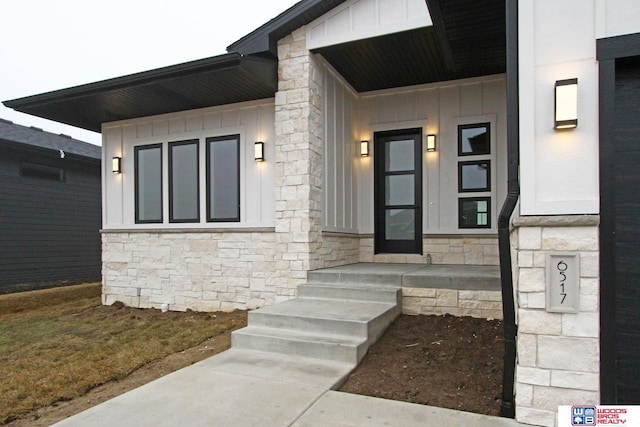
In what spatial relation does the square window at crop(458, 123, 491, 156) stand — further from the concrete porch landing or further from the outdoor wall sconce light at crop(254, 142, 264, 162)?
the outdoor wall sconce light at crop(254, 142, 264, 162)

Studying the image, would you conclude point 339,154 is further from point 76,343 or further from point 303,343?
point 76,343

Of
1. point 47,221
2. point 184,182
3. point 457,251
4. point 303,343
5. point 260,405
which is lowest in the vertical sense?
point 260,405

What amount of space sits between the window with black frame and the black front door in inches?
24.8

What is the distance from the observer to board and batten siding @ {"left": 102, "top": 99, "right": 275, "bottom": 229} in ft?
20.0

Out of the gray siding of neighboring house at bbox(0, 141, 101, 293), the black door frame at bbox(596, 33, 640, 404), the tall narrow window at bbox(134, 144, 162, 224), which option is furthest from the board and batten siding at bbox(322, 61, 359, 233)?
the gray siding of neighboring house at bbox(0, 141, 101, 293)

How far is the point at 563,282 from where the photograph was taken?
2455 millimetres

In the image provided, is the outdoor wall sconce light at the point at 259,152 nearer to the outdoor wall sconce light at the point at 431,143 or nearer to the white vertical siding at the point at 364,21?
the white vertical siding at the point at 364,21

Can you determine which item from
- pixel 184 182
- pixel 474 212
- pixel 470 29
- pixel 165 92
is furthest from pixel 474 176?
pixel 165 92

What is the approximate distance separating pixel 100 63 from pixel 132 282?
49.9 meters

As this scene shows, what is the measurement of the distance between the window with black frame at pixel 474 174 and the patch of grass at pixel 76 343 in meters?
3.70

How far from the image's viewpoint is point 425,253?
249 inches

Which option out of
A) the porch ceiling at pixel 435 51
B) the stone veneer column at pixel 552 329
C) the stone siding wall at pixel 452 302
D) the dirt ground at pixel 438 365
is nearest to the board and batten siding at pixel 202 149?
the porch ceiling at pixel 435 51

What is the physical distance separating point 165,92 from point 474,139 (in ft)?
15.2

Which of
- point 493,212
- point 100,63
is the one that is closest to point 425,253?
point 493,212
